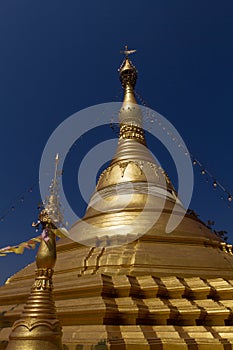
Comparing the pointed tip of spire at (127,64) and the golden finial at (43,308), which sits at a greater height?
the pointed tip of spire at (127,64)

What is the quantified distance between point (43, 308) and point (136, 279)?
3906mm

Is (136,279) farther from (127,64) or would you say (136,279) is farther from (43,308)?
(127,64)

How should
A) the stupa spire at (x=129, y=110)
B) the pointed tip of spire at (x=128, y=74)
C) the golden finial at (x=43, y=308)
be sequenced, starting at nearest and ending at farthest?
the golden finial at (x=43, y=308) < the stupa spire at (x=129, y=110) < the pointed tip of spire at (x=128, y=74)

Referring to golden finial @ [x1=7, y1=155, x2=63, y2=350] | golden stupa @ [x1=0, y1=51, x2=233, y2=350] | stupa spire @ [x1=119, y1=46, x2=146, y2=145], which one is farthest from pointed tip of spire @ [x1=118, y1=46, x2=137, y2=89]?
golden finial @ [x1=7, y1=155, x2=63, y2=350]

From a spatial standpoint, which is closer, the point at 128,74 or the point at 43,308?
the point at 43,308

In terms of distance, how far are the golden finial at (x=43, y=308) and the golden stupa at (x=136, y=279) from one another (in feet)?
0.21

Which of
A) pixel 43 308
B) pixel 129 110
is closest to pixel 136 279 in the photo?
pixel 43 308

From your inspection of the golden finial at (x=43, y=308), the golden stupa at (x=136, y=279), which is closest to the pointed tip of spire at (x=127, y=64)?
the golden stupa at (x=136, y=279)

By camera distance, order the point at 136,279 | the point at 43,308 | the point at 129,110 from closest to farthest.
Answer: the point at 43,308
the point at 136,279
the point at 129,110

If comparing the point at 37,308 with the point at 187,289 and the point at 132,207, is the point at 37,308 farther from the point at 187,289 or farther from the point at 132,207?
the point at 132,207

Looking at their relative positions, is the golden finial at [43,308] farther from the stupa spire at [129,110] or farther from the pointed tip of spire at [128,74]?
the pointed tip of spire at [128,74]

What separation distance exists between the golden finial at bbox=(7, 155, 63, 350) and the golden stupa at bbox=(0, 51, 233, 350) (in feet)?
0.21

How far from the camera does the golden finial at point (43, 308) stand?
492 centimetres

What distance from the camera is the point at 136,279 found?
8.74 m
